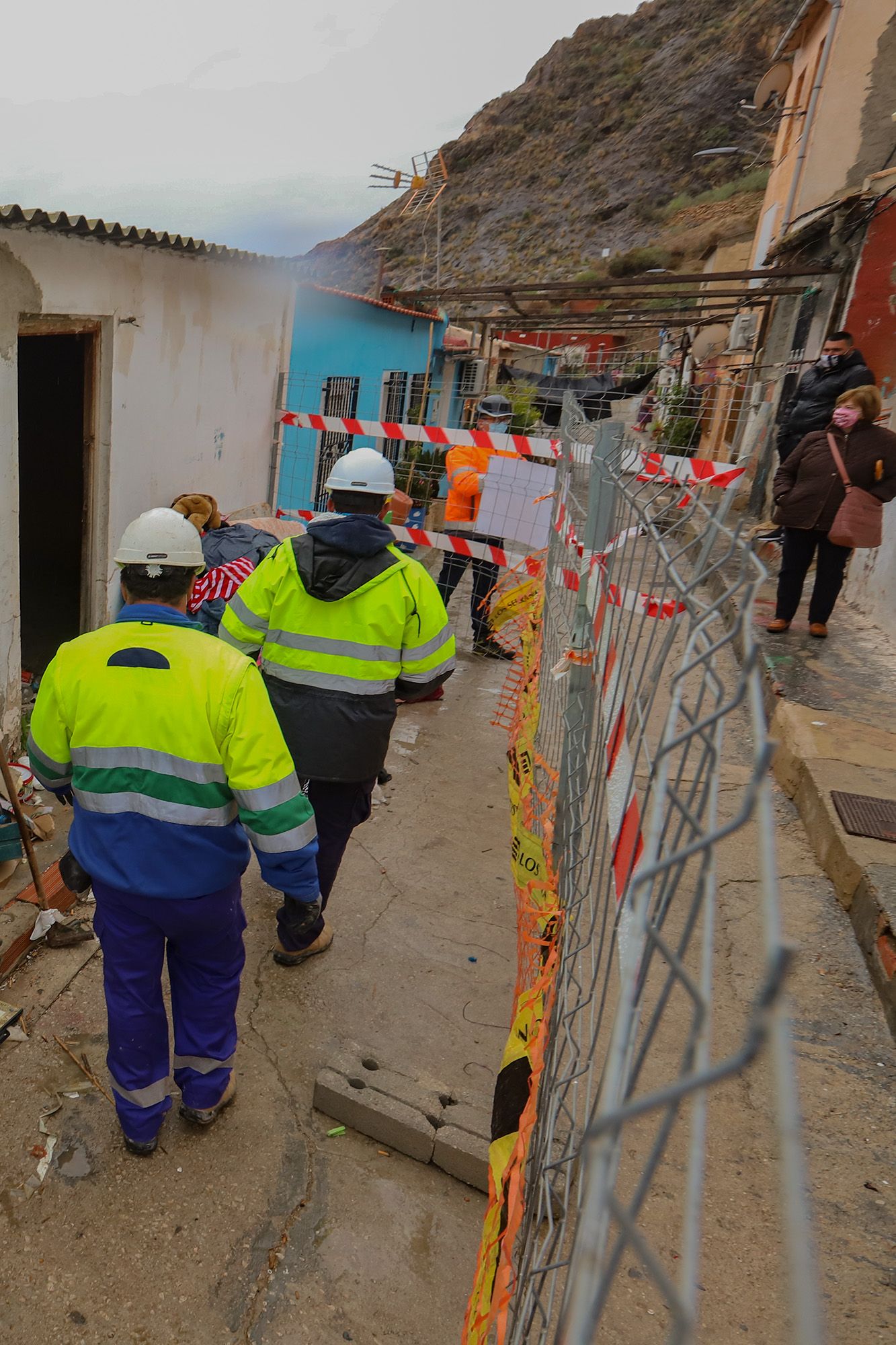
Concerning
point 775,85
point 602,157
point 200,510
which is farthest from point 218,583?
point 602,157

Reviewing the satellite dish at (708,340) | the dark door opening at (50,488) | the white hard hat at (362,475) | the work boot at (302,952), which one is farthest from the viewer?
the satellite dish at (708,340)

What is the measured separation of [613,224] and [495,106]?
30.2 meters

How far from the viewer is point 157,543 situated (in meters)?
2.45

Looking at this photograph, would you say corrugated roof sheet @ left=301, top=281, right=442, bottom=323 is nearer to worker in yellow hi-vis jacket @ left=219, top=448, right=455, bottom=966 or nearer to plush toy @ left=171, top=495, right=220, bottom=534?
plush toy @ left=171, top=495, right=220, bottom=534

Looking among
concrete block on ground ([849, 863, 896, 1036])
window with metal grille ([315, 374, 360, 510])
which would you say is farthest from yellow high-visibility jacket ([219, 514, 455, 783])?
window with metal grille ([315, 374, 360, 510])

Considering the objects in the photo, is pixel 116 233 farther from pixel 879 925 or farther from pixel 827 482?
pixel 879 925

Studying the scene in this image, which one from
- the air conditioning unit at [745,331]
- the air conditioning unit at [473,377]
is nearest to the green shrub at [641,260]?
the air conditioning unit at [473,377]

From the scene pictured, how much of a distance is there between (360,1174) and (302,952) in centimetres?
108

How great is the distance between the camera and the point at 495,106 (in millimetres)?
71375

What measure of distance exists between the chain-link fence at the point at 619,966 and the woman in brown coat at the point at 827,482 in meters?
2.14

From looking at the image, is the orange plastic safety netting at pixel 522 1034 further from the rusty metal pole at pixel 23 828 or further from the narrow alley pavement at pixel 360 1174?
the rusty metal pole at pixel 23 828

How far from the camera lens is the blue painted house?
9.76 meters

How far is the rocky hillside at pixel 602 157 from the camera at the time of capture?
4884 centimetres

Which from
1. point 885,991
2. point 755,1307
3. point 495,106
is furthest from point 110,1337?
point 495,106
